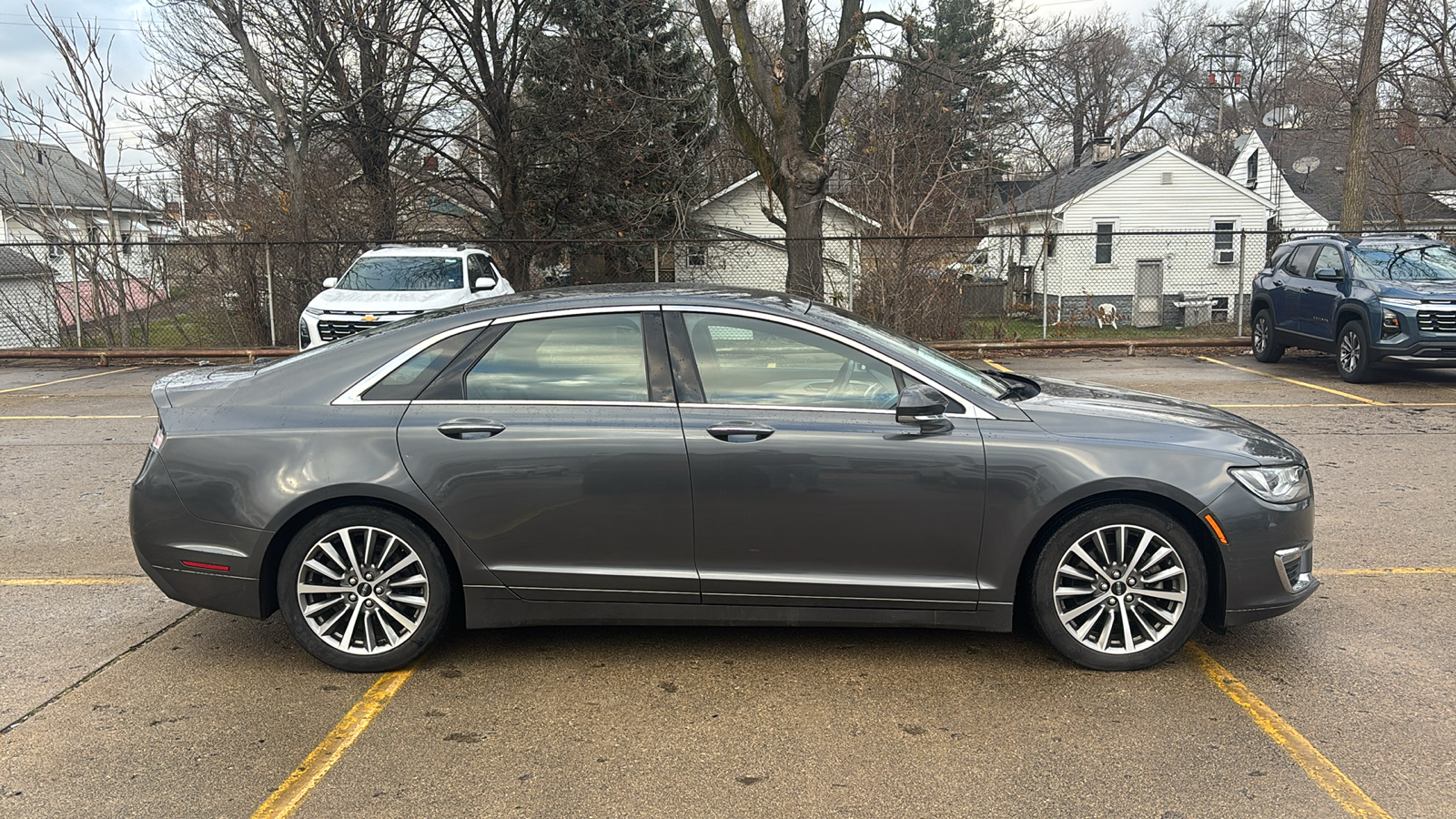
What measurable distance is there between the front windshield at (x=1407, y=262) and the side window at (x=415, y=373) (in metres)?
12.1

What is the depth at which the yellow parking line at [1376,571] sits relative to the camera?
524 cm

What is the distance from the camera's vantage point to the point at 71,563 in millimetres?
5652

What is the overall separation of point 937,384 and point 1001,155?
3426cm

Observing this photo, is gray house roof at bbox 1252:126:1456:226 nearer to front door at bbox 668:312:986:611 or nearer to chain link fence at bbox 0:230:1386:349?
chain link fence at bbox 0:230:1386:349

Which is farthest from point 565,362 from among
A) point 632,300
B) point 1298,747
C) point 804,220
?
point 804,220

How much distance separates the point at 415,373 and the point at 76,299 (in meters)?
17.6

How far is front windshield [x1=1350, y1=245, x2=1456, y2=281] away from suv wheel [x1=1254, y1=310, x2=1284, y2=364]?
1.94 m

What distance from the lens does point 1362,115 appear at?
19438 millimetres

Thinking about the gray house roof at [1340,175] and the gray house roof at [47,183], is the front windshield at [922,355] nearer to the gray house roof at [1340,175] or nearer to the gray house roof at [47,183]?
the gray house roof at [47,183]

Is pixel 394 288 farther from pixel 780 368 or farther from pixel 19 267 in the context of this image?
pixel 780 368

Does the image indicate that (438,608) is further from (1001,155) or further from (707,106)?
(1001,155)

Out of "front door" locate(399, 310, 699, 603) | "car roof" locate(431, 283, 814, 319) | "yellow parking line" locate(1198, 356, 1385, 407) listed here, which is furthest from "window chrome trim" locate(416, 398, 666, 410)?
"yellow parking line" locate(1198, 356, 1385, 407)

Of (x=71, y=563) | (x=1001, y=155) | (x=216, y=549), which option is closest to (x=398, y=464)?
(x=216, y=549)

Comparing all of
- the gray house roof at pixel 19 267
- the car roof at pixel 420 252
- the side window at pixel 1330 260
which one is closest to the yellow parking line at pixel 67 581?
the car roof at pixel 420 252
